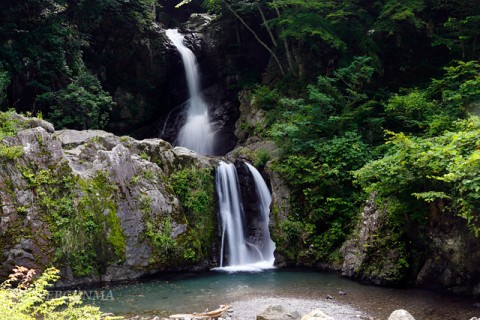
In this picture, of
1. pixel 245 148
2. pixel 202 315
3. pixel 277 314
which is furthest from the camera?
pixel 245 148

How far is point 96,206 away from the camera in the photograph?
38.4ft

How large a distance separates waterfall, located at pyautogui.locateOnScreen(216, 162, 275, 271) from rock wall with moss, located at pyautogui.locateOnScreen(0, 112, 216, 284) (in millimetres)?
820

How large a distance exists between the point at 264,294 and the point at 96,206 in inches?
227

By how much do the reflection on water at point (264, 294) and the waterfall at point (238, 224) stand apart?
2023 mm

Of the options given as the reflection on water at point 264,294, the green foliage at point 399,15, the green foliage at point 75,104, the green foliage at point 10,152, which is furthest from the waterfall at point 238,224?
the green foliage at point 399,15

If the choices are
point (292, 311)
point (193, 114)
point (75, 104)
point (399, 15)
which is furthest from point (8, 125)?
point (399, 15)

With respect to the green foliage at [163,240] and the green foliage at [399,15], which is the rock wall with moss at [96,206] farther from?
the green foliage at [399,15]

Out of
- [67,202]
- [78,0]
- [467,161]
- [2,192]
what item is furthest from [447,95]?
[78,0]

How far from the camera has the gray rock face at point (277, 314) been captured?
759cm

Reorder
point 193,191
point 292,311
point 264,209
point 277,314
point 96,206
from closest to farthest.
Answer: point 277,314 → point 292,311 → point 96,206 → point 193,191 → point 264,209

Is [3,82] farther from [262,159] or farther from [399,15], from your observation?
[399,15]

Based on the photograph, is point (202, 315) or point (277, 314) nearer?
point (277, 314)

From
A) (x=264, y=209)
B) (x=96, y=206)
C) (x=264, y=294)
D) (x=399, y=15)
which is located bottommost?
(x=264, y=294)

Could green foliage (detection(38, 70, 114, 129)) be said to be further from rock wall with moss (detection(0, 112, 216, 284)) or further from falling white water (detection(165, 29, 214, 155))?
falling white water (detection(165, 29, 214, 155))
